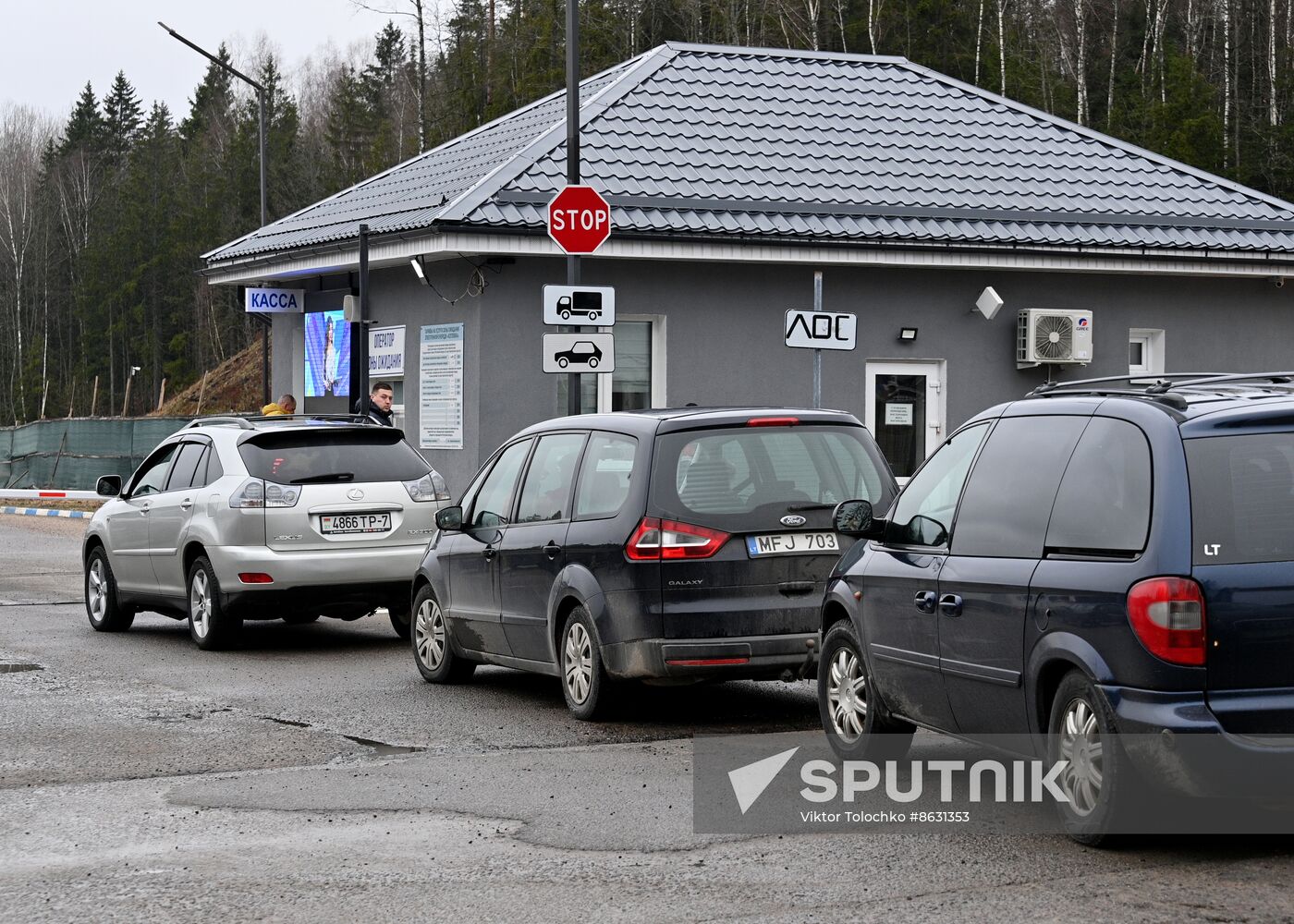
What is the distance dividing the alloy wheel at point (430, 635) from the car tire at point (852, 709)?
12.2ft

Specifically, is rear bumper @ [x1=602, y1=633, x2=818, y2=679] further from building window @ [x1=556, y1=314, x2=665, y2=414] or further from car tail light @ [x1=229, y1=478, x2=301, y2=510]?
building window @ [x1=556, y1=314, x2=665, y2=414]

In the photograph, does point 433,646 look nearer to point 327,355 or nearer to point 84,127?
point 327,355

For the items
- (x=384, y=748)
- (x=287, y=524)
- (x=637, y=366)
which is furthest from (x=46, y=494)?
(x=384, y=748)

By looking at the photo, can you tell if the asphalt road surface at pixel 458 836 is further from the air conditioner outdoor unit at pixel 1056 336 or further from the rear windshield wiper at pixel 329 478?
the air conditioner outdoor unit at pixel 1056 336

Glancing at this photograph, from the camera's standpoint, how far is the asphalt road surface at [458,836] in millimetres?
5723

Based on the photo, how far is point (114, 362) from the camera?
9481 centimetres

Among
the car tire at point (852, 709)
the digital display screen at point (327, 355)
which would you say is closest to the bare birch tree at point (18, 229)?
the digital display screen at point (327, 355)

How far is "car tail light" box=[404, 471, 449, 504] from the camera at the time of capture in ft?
45.1

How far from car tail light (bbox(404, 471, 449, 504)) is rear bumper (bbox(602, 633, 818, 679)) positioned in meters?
4.71

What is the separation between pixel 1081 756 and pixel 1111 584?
0.63 m

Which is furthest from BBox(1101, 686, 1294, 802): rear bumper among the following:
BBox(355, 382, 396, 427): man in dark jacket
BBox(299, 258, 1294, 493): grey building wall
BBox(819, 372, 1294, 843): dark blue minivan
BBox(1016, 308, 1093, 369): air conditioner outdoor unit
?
BBox(1016, 308, 1093, 369): air conditioner outdoor unit

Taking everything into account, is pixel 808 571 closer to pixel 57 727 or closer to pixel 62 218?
pixel 57 727

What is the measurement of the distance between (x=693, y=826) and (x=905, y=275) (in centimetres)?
1669

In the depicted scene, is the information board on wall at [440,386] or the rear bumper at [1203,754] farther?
the information board on wall at [440,386]
